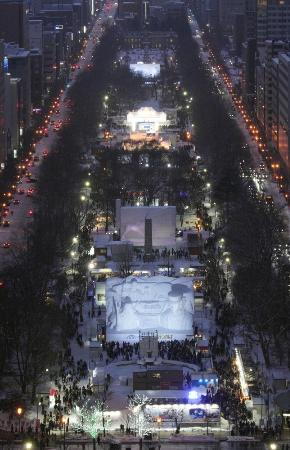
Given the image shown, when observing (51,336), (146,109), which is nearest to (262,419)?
(51,336)

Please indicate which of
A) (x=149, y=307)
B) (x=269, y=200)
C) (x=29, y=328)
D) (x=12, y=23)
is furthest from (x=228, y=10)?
(x=29, y=328)

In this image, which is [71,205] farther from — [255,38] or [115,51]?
[115,51]

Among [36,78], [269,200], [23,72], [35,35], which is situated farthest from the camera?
[35,35]

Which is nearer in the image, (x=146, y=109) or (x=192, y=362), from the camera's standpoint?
(x=192, y=362)

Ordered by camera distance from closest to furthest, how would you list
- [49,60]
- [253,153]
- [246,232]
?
[246,232] → [253,153] → [49,60]

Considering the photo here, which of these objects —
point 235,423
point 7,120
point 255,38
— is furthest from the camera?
point 255,38

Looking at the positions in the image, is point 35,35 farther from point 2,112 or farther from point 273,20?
point 2,112

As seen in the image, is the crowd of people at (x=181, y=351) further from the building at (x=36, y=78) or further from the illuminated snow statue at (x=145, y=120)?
the building at (x=36, y=78)
